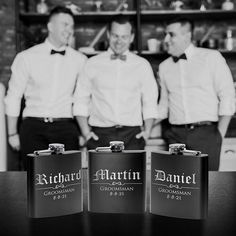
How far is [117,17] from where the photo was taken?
274 centimetres

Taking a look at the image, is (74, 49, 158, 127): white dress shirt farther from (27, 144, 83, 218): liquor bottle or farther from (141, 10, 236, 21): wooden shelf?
(27, 144, 83, 218): liquor bottle

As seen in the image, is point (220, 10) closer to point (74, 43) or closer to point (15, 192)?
point (74, 43)

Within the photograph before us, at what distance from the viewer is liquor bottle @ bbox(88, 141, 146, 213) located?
97cm

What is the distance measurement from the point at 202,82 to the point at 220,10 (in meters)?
1.69

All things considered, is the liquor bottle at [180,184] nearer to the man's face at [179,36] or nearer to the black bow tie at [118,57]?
the black bow tie at [118,57]

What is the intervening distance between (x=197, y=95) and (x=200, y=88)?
56 mm

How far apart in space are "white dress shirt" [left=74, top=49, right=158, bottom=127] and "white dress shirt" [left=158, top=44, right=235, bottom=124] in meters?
0.22

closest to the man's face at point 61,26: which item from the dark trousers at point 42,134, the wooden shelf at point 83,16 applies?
the dark trousers at point 42,134

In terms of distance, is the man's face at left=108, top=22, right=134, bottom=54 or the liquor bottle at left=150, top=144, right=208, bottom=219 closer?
the liquor bottle at left=150, top=144, right=208, bottom=219

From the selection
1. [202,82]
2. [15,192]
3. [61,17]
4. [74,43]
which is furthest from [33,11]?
[15,192]

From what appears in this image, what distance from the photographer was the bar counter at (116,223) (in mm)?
820

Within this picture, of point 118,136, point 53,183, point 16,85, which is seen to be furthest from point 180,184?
point 16,85

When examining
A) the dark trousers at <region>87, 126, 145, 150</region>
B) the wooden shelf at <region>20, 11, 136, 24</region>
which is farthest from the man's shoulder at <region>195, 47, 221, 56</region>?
the wooden shelf at <region>20, 11, 136, 24</region>

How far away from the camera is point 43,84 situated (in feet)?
9.41
